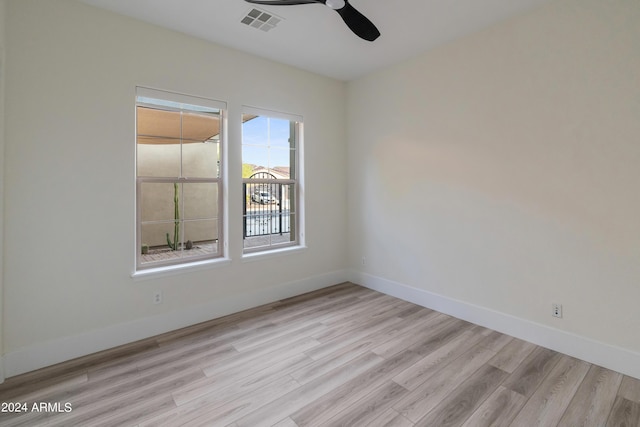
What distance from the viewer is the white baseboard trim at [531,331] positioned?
2266 mm

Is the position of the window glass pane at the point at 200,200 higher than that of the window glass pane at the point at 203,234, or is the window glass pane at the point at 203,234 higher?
the window glass pane at the point at 200,200

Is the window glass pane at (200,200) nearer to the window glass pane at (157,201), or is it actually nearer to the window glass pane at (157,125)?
the window glass pane at (157,201)

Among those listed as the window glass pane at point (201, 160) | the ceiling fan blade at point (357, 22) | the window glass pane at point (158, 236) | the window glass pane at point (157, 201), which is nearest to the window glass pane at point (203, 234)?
the window glass pane at point (158, 236)

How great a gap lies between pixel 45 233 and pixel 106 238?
16.0 inches

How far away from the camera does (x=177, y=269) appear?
2996 millimetres

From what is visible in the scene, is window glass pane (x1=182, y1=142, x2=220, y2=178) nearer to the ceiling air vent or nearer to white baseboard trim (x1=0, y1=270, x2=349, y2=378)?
the ceiling air vent

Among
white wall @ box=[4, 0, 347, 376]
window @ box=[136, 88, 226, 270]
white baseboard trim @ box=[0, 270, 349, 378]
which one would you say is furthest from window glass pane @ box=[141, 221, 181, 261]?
white baseboard trim @ box=[0, 270, 349, 378]

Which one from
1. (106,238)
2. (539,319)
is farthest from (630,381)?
(106,238)

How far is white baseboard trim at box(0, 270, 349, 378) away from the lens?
2305 millimetres

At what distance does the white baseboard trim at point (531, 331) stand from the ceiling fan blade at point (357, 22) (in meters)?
2.80

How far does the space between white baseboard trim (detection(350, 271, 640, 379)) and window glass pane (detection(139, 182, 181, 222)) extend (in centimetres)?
282

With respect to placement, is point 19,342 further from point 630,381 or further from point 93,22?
point 630,381

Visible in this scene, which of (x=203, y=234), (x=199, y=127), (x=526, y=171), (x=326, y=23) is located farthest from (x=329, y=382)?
(x=326, y=23)

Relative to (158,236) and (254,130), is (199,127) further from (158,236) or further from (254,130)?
(158,236)
